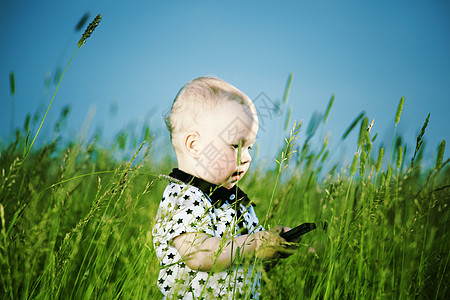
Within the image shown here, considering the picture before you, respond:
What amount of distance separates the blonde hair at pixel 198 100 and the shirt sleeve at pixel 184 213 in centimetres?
29

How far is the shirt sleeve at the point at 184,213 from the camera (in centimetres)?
124

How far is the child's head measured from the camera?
4.77 feet

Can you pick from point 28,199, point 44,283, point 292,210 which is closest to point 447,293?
point 292,210

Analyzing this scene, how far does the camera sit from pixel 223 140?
144 cm

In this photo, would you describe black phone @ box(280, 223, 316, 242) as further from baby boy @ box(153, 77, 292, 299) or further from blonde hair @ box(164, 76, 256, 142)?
blonde hair @ box(164, 76, 256, 142)

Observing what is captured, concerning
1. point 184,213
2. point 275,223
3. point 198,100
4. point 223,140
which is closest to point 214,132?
point 223,140

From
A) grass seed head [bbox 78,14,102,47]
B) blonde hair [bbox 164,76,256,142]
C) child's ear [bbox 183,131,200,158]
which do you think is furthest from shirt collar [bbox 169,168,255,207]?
grass seed head [bbox 78,14,102,47]

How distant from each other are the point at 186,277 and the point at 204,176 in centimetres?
42

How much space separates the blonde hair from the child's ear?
1.5 inches

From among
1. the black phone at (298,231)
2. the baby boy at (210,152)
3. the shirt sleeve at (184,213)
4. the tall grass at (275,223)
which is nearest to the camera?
the tall grass at (275,223)

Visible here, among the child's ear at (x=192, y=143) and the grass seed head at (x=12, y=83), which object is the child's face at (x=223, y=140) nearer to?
the child's ear at (x=192, y=143)

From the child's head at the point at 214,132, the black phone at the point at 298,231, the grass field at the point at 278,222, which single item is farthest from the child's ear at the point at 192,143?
the black phone at the point at 298,231

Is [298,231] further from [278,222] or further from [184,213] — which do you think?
[184,213]

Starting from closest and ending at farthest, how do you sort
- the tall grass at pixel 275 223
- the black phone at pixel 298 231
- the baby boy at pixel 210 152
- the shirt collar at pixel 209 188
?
1. the tall grass at pixel 275 223
2. the black phone at pixel 298 231
3. the baby boy at pixel 210 152
4. the shirt collar at pixel 209 188
